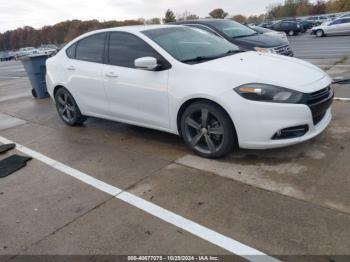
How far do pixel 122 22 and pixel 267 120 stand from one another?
236 ft

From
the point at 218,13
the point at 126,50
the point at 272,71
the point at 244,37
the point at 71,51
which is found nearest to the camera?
the point at 272,71

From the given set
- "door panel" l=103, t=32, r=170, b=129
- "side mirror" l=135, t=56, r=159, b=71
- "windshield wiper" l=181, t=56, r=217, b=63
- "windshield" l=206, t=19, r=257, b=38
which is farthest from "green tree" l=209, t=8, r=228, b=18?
"side mirror" l=135, t=56, r=159, b=71

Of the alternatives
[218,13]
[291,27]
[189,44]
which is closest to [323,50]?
[189,44]

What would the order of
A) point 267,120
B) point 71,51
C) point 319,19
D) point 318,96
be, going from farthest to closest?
1. point 319,19
2. point 71,51
3. point 318,96
4. point 267,120

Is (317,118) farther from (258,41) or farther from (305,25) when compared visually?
(305,25)

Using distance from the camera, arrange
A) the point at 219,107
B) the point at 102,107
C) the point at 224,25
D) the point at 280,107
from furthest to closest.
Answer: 1. the point at 224,25
2. the point at 102,107
3. the point at 219,107
4. the point at 280,107

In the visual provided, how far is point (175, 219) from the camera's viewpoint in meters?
3.19

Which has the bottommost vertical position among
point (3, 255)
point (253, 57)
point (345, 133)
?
Answer: point (3, 255)

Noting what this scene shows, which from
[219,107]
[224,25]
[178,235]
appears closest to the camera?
[178,235]

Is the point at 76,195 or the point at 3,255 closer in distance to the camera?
the point at 3,255

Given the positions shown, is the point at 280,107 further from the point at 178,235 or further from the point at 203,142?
the point at 178,235

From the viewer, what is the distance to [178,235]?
2959mm

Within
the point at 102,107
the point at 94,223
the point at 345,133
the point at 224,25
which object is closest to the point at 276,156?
the point at 345,133

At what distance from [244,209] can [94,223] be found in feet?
4.55
